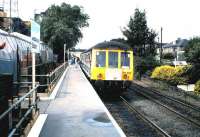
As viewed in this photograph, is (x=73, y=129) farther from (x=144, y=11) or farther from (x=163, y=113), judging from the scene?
(x=144, y=11)

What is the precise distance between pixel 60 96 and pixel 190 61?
22.4 m

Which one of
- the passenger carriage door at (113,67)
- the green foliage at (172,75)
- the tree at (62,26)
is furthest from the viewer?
the tree at (62,26)

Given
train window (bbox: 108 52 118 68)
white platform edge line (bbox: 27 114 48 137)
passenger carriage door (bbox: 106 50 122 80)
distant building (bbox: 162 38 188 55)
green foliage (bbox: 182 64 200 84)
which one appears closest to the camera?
white platform edge line (bbox: 27 114 48 137)

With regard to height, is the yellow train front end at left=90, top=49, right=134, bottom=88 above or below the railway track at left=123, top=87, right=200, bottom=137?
above

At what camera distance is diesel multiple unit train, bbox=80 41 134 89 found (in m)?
24.2

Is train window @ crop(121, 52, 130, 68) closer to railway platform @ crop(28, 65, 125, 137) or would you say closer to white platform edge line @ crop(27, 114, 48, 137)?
railway platform @ crop(28, 65, 125, 137)

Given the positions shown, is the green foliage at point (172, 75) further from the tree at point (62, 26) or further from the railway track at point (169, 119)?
the tree at point (62, 26)

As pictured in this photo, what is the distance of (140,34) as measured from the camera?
59625 millimetres

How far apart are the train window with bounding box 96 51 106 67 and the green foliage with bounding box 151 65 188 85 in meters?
13.0

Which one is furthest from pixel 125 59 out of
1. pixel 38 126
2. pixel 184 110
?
pixel 38 126

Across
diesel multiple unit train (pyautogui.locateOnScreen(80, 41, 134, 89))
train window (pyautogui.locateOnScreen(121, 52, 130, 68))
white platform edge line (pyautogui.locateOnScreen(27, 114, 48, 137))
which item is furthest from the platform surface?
train window (pyautogui.locateOnScreen(121, 52, 130, 68))

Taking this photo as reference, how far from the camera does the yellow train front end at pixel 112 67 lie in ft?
79.5

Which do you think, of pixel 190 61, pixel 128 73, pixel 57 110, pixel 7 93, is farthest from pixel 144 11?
pixel 7 93

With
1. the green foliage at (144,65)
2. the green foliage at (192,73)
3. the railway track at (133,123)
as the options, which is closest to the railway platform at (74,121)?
the railway track at (133,123)
